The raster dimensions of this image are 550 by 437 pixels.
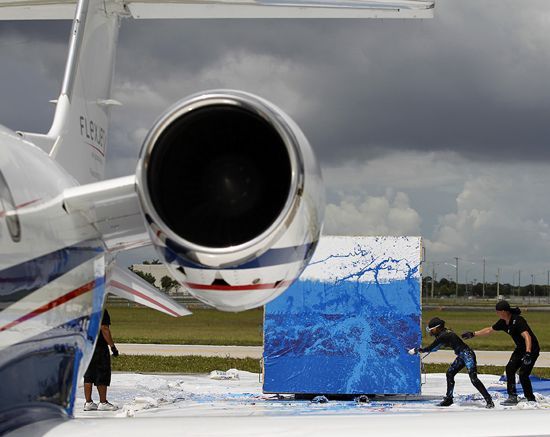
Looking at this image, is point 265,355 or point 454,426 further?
point 265,355

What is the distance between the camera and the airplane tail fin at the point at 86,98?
309 inches

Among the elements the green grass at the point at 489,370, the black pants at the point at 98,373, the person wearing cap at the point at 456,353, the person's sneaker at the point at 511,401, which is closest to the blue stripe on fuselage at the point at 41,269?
the black pants at the point at 98,373

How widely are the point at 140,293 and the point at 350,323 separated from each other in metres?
6.65

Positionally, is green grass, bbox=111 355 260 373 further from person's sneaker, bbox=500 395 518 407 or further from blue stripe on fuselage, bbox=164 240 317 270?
blue stripe on fuselage, bbox=164 240 317 270

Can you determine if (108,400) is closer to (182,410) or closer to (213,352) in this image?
(182,410)

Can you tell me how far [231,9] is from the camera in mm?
8500

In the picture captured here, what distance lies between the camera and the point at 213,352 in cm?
2431

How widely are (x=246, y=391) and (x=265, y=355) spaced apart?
1.20 metres

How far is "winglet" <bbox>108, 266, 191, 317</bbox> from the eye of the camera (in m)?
7.75

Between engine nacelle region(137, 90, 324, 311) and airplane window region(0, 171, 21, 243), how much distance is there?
656 mm

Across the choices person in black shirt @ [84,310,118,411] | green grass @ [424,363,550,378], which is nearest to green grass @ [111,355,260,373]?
green grass @ [424,363,550,378]

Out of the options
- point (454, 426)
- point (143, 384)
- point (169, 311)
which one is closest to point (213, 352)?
point (143, 384)

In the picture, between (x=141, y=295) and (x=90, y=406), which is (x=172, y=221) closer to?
(x=141, y=295)

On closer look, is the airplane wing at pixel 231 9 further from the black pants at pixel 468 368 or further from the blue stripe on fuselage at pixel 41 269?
the black pants at pixel 468 368
